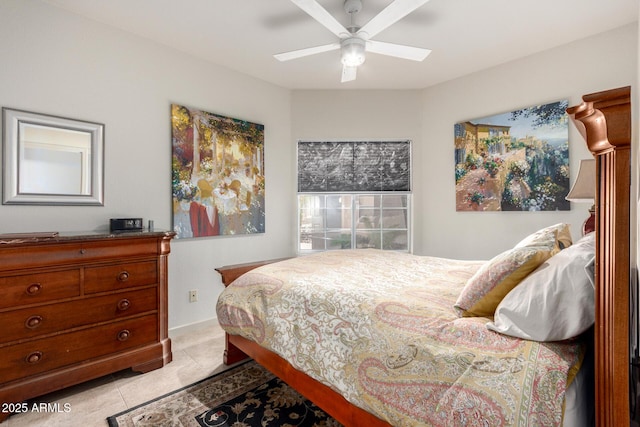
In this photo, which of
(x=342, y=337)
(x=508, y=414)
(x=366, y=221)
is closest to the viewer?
(x=508, y=414)

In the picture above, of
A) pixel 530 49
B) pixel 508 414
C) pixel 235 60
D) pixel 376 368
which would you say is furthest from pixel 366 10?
pixel 508 414

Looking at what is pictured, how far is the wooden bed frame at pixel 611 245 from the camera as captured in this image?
0.78 metres

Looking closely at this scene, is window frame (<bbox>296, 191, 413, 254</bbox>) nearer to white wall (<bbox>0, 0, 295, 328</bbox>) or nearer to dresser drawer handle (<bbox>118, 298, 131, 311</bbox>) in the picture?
white wall (<bbox>0, 0, 295, 328</bbox>)

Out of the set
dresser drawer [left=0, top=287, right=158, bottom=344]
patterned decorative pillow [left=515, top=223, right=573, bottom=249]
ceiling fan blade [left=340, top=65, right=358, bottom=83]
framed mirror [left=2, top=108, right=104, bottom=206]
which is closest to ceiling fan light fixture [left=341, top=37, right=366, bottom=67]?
ceiling fan blade [left=340, top=65, right=358, bottom=83]

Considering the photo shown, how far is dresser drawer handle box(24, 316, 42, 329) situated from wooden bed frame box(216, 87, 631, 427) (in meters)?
2.64

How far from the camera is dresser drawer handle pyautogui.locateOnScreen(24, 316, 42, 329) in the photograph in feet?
5.87

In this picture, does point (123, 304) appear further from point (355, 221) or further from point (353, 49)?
point (355, 221)

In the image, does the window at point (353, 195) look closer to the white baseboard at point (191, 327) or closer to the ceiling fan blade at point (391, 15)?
the white baseboard at point (191, 327)

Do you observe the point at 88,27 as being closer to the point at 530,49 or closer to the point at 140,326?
the point at 140,326

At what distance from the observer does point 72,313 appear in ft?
6.36

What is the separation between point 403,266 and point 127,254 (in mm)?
1962

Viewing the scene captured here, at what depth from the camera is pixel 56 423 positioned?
5.59ft

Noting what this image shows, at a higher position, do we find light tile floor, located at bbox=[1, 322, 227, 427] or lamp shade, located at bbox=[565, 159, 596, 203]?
lamp shade, located at bbox=[565, 159, 596, 203]

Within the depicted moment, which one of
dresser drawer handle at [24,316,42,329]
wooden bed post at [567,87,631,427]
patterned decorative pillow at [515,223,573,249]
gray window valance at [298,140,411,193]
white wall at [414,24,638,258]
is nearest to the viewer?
wooden bed post at [567,87,631,427]
